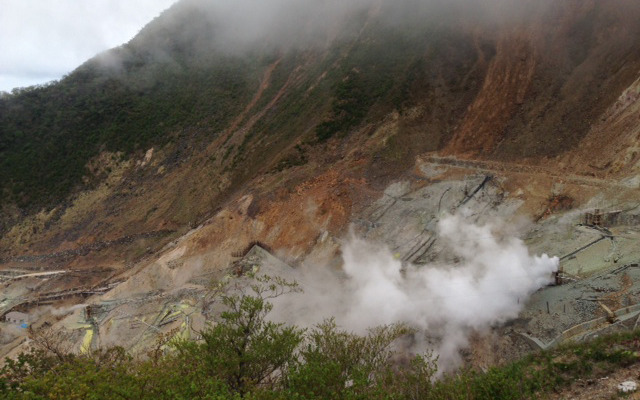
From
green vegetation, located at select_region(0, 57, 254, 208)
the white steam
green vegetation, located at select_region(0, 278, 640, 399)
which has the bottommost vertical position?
the white steam

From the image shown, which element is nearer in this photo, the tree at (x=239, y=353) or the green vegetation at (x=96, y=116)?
the tree at (x=239, y=353)

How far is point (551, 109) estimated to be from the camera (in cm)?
2909

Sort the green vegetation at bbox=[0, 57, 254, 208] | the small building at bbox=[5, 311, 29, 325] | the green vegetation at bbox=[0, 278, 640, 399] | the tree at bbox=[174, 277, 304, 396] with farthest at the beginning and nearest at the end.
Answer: the green vegetation at bbox=[0, 57, 254, 208] → the small building at bbox=[5, 311, 29, 325] → the tree at bbox=[174, 277, 304, 396] → the green vegetation at bbox=[0, 278, 640, 399]

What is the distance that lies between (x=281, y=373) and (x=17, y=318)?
2674cm

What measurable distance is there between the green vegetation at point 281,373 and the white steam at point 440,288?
180 inches

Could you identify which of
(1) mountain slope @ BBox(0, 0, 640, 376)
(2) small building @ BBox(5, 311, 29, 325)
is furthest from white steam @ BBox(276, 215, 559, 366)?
(2) small building @ BBox(5, 311, 29, 325)

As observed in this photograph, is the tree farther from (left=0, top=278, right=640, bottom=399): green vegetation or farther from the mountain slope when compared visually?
the mountain slope

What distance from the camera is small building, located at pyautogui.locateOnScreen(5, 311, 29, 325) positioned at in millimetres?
29827

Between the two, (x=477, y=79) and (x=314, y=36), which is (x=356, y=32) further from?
(x=477, y=79)

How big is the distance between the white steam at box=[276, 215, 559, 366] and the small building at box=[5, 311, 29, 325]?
20235 millimetres

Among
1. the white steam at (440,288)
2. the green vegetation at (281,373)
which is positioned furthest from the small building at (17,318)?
the white steam at (440,288)

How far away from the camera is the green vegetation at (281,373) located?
34.5ft

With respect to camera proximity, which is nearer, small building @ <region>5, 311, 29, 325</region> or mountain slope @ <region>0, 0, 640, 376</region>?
mountain slope @ <region>0, 0, 640, 376</region>

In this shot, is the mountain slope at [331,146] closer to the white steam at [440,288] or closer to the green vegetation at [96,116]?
the green vegetation at [96,116]
